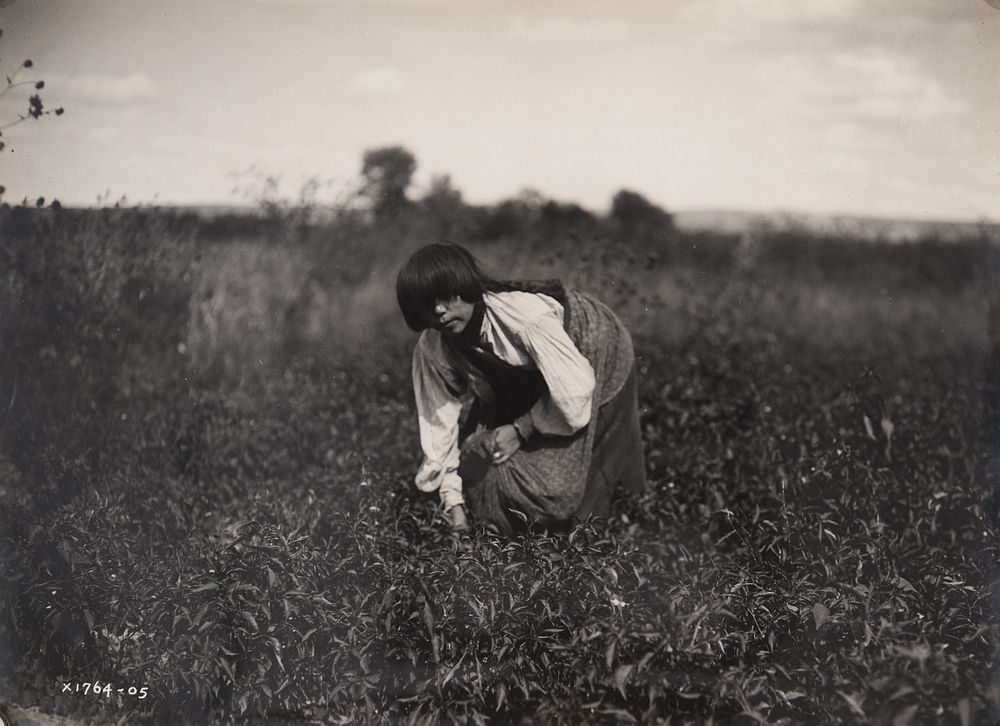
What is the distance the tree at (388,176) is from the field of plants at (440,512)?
0.20 meters

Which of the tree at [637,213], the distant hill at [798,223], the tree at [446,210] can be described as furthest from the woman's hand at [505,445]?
the distant hill at [798,223]

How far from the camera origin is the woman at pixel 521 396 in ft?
10.1

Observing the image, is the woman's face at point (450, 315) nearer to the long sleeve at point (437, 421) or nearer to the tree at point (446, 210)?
the long sleeve at point (437, 421)

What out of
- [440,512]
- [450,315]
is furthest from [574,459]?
[450,315]

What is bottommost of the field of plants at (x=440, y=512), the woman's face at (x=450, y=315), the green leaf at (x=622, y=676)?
the green leaf at (x=622, y=676)

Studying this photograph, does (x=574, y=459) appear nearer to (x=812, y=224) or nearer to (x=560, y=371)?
(x=560, y=371)

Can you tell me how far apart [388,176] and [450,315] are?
1.60m

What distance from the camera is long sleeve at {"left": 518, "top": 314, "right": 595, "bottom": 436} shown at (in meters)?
3.08

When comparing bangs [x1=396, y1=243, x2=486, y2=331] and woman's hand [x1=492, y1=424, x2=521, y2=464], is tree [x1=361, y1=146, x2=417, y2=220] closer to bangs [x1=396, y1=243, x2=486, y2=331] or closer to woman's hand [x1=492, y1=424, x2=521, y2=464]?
bangs [x1=396, y1=243, x2=486, y2=331]

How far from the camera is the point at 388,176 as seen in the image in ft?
14.2

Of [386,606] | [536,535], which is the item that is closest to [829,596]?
[536,535]

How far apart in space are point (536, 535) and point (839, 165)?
2425mm

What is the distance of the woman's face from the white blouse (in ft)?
0.37

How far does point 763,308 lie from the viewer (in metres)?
5.23
